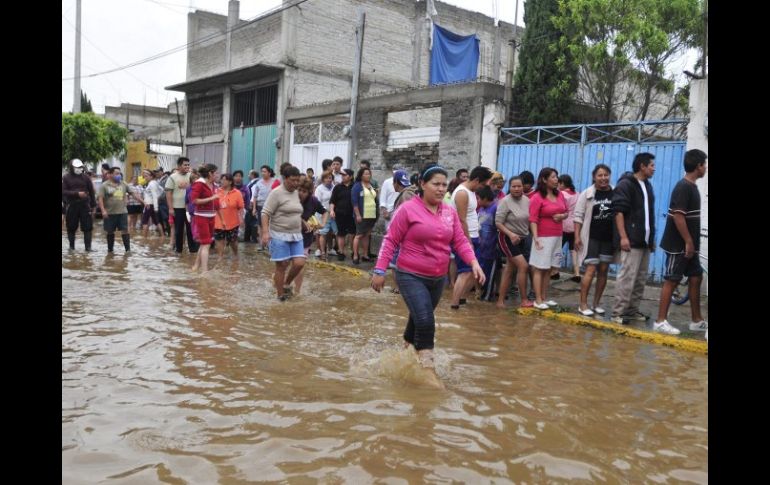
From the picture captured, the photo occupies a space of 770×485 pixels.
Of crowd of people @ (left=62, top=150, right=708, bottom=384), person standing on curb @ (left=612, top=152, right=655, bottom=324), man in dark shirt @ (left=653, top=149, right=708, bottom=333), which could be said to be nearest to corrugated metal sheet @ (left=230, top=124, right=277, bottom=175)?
crowd of people @ (left=62, top=150, right=708, bottom=384)

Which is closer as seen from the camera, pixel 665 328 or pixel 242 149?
pixel 665 328

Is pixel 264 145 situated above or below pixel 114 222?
above

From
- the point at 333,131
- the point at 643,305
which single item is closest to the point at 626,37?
the point at 643,305

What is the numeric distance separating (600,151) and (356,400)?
848 centimetres

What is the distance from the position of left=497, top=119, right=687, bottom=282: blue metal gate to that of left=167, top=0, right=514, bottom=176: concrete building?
244 centimetres

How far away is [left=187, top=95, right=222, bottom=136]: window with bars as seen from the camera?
2425 cm

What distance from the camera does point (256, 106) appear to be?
22109 millimetres

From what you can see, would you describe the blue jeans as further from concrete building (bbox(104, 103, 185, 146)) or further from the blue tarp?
concrete building (bbox(104, 103, 185, 146))

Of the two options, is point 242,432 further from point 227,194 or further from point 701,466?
point 227,194

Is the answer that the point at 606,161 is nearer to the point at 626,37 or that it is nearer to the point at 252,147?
the point at 626,37

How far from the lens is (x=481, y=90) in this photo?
44.3 feet

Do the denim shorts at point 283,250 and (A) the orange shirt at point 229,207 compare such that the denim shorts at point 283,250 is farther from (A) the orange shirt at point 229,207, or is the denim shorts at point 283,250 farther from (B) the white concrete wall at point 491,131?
(B) the white concrete wall at point 491,131

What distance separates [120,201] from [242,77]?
10.1 m
